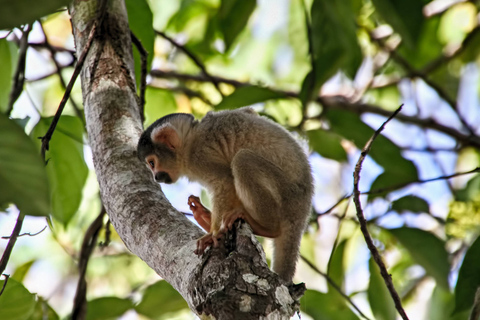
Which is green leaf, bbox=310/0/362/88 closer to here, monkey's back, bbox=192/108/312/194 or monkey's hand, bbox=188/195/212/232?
monkey's back, bbox=192/108/312/194

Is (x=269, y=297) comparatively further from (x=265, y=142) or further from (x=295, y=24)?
(x=295, y=24)

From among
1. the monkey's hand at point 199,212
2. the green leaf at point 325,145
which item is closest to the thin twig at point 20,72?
the monkey's hand at point 199,212

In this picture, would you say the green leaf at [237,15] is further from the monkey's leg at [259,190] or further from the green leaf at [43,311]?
the green leaf at [43,311]

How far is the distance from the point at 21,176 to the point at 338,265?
2.89m

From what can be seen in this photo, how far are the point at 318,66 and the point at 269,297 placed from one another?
273 centimetres

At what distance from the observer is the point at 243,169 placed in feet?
10.5

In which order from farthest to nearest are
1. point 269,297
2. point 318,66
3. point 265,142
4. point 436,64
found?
point 436,64, point 318,66, point 265,142, point 269,297

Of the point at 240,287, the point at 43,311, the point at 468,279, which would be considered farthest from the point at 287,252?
the point at 240,287

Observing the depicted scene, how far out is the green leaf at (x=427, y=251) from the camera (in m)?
3.43

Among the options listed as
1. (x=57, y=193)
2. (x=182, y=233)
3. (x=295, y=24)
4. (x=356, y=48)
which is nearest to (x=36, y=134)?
(x=57, y=193)

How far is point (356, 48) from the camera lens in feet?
12.5

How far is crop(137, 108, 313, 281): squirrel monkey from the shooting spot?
10.5 feet

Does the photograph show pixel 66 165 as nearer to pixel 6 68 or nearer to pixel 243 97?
pixel 6 68

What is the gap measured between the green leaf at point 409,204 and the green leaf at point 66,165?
2.17 meters
